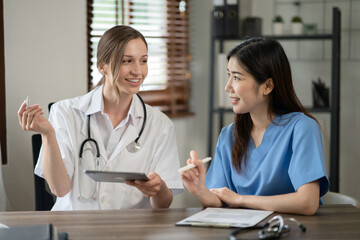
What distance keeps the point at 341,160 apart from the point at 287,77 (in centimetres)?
205

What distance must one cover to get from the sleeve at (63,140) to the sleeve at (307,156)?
31.5 inches

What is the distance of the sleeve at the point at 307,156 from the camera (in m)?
1.56

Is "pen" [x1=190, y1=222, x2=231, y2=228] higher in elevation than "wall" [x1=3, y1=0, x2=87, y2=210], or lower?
lower

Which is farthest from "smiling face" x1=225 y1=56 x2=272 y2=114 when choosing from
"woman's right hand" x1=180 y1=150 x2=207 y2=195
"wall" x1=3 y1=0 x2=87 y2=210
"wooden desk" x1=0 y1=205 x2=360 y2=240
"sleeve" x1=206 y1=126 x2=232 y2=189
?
"wall" x1=3 y1=0 x2=87 y2=210

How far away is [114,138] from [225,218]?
2.28ft

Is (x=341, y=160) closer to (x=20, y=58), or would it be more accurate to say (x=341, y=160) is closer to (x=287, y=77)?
(x=287, y=77)

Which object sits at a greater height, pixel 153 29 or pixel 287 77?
pixel 153 29

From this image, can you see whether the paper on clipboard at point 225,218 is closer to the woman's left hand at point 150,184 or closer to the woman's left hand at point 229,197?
the woman's left hand at point 229,197

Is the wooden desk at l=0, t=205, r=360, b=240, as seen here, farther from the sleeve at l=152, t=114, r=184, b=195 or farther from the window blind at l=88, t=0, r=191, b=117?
the window blind at l=88, t=0, r=191, b=117

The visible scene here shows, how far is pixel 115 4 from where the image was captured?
3148 millimetres

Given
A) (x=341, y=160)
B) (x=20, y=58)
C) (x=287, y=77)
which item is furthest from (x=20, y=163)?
(x=341, y=160)

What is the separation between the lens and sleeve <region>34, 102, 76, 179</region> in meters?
1.88

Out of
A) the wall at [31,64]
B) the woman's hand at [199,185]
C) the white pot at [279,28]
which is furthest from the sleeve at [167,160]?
the white pot at [279,28]

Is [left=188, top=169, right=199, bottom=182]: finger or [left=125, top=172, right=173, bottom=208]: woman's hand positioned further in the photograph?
[left=125, top=172, right=173, bottom=208]: woman's hand
